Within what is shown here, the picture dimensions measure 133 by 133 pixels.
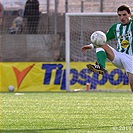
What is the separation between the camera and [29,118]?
934 cm

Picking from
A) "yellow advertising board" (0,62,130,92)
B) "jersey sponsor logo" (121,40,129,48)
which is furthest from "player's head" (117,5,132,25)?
"yellow advertising board" (0,62,130,92)

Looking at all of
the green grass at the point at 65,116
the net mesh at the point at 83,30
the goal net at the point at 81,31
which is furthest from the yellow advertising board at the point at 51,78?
the green grass at the point at 65,116

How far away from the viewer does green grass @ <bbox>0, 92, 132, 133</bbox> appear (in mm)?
7934

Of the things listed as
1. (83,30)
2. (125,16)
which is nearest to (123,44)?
(125,16)

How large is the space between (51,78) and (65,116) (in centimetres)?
809

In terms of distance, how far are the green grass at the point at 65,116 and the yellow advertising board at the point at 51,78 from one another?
4614mm

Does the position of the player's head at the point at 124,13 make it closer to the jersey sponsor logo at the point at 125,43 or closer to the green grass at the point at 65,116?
the jersey sponsor logo at the point at 125,43

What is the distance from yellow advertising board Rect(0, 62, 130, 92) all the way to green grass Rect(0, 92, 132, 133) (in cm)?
461

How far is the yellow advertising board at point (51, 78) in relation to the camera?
17734 mm

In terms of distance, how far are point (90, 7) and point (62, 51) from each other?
179 cm

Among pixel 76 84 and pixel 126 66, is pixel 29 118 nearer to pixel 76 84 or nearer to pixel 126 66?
pixel 126 66

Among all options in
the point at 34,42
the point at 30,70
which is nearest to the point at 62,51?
the point at 34,42

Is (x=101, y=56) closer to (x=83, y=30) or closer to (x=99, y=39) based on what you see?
(x=99, y=39)

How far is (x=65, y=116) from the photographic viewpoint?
9.69 metres
